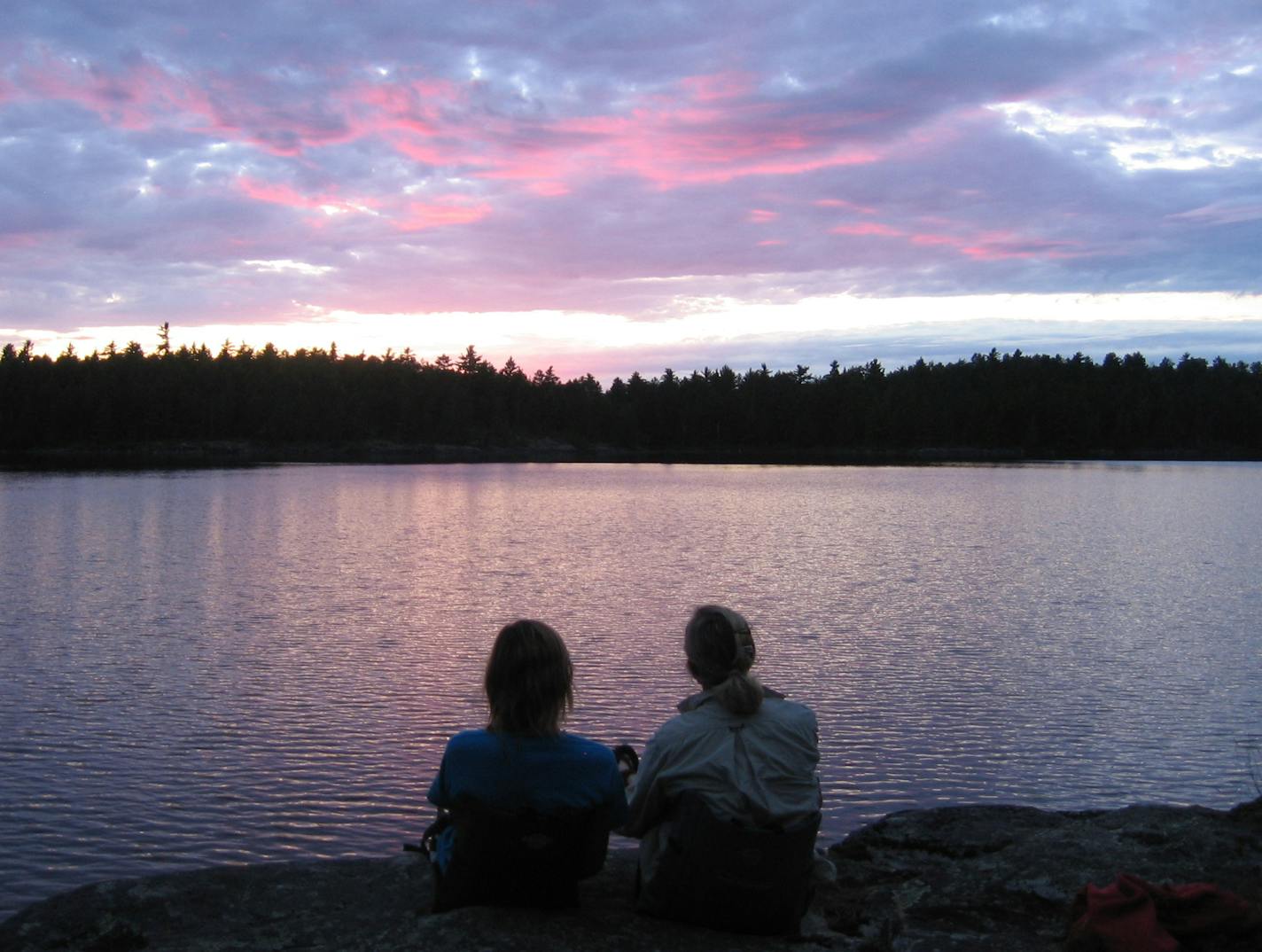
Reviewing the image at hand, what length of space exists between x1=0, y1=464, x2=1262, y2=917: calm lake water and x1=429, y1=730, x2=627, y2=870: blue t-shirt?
4.43 meters

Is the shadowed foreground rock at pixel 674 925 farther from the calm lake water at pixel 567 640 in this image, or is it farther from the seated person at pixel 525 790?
the calm lake water at pixel 567 640

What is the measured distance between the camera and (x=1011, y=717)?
500 inches

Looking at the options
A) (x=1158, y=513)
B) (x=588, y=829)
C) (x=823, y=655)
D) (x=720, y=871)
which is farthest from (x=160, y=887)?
(x=1158, y=513)

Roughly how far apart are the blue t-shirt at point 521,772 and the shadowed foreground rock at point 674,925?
0.50 m

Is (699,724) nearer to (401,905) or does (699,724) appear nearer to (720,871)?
(720,871)

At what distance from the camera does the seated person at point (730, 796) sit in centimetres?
449

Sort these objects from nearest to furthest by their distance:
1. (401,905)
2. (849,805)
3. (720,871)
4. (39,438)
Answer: (720,871)
(401,905)
(849,805)
(39,438)

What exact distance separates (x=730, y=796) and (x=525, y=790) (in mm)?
835

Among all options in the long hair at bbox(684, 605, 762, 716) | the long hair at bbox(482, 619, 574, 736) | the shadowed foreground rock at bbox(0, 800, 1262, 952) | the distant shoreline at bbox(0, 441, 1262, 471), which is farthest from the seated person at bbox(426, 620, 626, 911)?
the distant shoreline at bbox(0, 441, 1262, 471)

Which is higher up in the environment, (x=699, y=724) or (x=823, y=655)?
(x=699, y=724)

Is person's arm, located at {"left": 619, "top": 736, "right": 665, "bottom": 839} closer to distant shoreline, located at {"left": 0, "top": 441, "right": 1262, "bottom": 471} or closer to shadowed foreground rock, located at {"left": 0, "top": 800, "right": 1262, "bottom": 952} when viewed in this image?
shadowed foreground rock, located at {"left": 0, "top": 800, "right": 1262, "bottom": 952}

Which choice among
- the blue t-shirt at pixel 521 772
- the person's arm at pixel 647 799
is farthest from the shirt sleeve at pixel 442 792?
the person's arm at pixel 647 799

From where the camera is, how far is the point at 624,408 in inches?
6683

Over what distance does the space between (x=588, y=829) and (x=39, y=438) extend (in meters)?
136
